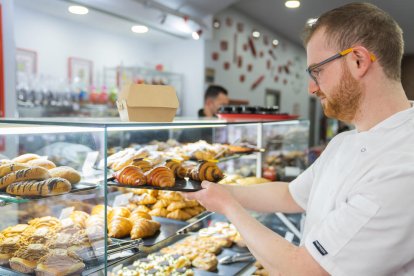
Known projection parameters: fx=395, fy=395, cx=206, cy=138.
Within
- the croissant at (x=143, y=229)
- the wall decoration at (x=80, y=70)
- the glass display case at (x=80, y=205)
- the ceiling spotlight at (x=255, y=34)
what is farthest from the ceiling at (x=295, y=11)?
the croissant at (x=143, y=229)

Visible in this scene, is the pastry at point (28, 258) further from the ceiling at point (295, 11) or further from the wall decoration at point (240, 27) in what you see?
the wall decoration at point (240, 27)

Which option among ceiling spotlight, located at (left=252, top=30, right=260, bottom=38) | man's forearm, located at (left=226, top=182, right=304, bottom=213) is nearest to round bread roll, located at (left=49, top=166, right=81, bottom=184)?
man's forearm, located at (left=226, top=182, right=304, bottom=213)

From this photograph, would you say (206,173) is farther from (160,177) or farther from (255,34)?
(255,34)

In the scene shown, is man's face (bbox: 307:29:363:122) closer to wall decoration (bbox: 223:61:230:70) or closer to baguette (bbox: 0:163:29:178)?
baguette (bbox: 0:163:29:178)

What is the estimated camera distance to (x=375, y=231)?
1.16 meters

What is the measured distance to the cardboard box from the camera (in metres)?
1.83

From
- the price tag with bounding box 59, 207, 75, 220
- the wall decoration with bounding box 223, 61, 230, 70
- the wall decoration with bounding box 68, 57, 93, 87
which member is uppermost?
the wall decoration with bounding box 223, 61, 230, 70

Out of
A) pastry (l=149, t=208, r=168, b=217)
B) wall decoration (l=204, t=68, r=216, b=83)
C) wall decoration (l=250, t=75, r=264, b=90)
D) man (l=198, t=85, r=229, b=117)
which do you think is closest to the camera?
pastry (l=149, t=208, r=168, b=217)

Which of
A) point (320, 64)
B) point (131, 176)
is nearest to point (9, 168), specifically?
point (131, 176)

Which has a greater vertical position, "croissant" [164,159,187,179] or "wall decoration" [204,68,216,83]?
"wall decoration" [204,68,216,83]

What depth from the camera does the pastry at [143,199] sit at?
2.43 metres

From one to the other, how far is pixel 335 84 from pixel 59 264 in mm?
1255

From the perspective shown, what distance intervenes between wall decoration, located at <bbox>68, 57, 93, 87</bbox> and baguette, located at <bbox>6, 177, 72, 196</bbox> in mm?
4395

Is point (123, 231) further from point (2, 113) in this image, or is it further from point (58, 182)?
point (2, 113)
